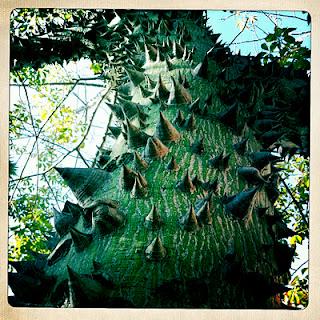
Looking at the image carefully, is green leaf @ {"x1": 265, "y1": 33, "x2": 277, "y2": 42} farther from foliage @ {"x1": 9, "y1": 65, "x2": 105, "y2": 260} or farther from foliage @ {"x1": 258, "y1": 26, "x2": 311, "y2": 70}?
foliage @ {"x1": 9, "y1": 65, "x2": 105, "y2": 260}

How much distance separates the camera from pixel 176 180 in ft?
3.84

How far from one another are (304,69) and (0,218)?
0.99 metres

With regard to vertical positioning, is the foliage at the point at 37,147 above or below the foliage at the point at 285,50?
below

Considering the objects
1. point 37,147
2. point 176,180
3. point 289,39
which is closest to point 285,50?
point 289,39

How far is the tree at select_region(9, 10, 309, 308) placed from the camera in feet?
3.73

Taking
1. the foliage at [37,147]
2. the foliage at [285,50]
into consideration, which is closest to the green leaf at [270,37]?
the foliage at [285,50]

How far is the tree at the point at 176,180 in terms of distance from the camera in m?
1.14

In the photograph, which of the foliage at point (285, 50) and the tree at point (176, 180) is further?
the foliage at point (285, 50)

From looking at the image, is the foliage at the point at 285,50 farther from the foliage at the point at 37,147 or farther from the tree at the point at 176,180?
the foliage at the point at 37,147

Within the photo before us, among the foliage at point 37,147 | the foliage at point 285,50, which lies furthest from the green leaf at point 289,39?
the foliage at point 37,147

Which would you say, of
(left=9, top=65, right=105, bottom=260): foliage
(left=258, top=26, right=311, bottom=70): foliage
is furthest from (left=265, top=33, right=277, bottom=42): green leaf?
(left=9, top=65, right=105, bottom=260): foliage

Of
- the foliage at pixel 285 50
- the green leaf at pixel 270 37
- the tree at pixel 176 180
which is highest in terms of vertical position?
the green leaf at pixel 270 37

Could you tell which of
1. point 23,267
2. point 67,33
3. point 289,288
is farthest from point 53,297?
point 67,33

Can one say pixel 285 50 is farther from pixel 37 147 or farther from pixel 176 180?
pixel 37 147
